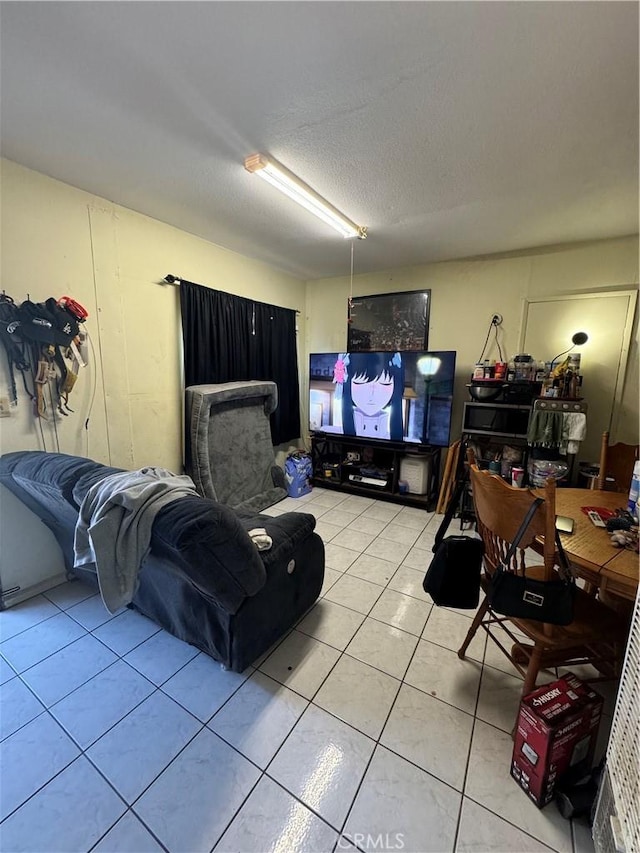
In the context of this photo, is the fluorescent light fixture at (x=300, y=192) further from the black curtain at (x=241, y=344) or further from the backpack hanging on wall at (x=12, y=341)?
the backpack hanging on wall at (x=12, y=341)

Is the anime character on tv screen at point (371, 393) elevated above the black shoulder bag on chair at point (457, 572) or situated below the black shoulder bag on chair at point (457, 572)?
above

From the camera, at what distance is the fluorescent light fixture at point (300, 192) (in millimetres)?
1958

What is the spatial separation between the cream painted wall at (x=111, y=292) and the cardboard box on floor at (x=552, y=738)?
2951 mm

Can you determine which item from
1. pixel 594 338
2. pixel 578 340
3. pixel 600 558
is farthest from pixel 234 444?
pixel 594 338

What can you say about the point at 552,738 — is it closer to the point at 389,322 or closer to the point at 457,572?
the point at 457,572

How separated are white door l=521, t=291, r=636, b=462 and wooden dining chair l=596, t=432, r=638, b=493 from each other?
94cm

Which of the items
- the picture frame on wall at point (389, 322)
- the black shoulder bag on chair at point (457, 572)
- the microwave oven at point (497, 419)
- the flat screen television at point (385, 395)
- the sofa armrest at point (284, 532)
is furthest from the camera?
the picture frame on wall at point (389, 322)

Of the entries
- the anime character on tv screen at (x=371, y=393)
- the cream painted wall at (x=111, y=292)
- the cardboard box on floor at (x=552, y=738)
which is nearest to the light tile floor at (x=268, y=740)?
the cardboard box on floor at (x=552, y=738)

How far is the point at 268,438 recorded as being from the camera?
12.8 ft

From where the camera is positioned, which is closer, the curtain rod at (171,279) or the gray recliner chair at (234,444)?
the curtain rod at (171,279)

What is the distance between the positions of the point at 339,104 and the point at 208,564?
2129mm

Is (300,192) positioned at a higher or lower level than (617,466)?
higher

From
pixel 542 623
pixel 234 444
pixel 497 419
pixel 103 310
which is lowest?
pixel 542 623

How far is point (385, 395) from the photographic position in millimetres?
3768
